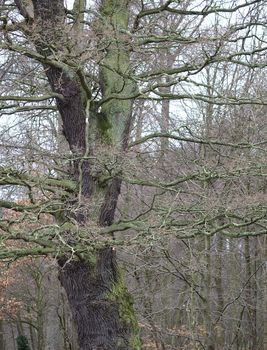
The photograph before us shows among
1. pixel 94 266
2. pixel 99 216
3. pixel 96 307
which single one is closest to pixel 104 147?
pixel 99 216

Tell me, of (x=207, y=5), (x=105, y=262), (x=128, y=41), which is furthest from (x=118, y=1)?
(x=105, y=262)

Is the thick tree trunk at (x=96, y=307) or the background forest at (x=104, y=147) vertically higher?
the background forest at (x=104, y=147)

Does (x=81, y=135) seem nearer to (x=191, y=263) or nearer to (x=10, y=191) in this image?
(x=10, y=191)

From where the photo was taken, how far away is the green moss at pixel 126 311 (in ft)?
26.9

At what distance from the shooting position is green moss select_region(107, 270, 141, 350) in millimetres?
8188

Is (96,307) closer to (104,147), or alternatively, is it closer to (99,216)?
(99,216)

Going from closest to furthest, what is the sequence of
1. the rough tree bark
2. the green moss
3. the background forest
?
the background forest → the rough tree bark → the green moss

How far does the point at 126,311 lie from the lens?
8.30 metres

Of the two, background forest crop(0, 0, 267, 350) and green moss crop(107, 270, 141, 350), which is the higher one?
background forest crop(0, 0, 267, 350)

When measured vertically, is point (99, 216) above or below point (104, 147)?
below

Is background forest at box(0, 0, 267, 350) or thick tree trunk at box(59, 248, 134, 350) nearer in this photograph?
background forest at box(0, 0, 267, 350)

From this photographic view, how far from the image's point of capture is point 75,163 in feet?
26.0

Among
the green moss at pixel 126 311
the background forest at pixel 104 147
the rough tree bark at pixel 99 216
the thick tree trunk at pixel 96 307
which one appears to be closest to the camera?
the background forest at pixel 104 147

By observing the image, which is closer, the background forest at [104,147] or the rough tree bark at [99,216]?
the background forest at [104,147]
